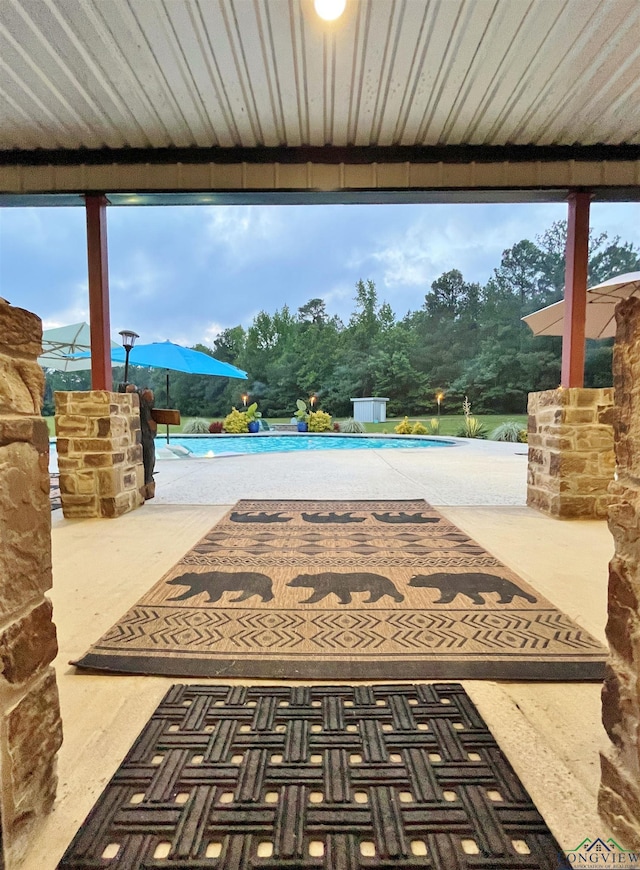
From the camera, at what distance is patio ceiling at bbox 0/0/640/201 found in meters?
2.26

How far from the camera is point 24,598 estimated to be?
0.82 metres

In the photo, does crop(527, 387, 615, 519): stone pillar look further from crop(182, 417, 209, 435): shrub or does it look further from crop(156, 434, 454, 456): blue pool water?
crop(182, 417, 209, 435): shrub

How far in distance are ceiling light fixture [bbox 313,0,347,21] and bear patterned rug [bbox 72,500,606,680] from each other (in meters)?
2.74

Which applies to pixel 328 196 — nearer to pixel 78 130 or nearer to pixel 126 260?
pixel 78 130

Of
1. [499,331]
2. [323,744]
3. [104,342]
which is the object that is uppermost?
[499,331]

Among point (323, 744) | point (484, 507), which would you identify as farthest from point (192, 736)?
point (484, 507)

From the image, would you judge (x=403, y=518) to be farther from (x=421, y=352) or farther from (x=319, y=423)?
(x=421, y=352)

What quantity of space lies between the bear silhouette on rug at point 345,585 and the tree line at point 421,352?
19.2 m

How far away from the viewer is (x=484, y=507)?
3.49 m

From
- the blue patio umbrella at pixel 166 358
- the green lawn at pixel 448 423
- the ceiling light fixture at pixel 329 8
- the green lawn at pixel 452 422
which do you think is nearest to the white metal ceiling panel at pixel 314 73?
the ceiling light fixture at pixel 329 8

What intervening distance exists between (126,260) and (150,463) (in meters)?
74.2

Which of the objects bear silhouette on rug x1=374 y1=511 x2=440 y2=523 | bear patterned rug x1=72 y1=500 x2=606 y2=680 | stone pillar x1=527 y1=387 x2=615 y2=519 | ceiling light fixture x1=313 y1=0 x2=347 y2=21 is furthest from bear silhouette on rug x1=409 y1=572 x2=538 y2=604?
ceiling light fixture x1=313 y1=0 x2=347 y2=21

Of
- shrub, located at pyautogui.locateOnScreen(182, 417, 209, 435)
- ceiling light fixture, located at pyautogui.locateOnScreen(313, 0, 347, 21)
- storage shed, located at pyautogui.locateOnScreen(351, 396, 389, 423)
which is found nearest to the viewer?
ceiling light fixture, located at pyautogui.locateOnScreen(313, 0, 347, 21)

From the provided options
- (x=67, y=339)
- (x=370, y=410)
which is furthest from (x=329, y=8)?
(x=370, y=410)
